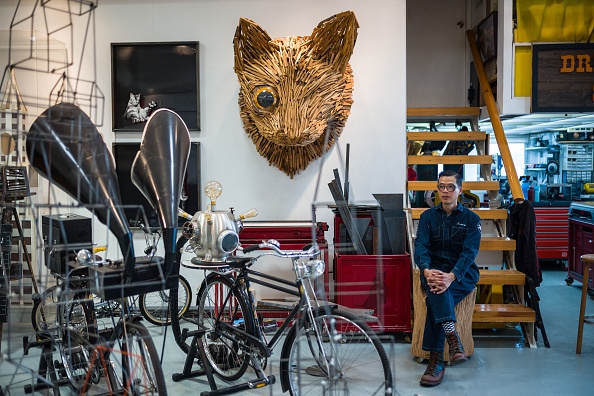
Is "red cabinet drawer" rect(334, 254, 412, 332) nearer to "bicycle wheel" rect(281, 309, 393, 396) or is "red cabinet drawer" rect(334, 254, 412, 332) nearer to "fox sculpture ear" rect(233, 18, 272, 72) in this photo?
"bicycle wheel" rect(281, 309, 393, 396)

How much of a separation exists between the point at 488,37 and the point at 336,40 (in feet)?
6.91

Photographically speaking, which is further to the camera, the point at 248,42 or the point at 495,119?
the point at 495,119

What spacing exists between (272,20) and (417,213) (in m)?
2.15

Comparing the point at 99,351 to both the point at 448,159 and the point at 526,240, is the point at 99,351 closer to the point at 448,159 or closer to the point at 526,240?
the point at 526,240

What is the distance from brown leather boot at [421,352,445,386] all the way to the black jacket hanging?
50.5 inches

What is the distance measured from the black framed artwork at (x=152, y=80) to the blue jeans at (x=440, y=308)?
2606mm

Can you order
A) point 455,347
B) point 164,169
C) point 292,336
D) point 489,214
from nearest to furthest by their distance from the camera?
point 164,169
point 292,336
point 455,347
point 489,214

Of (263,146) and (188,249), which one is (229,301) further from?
(263,146)

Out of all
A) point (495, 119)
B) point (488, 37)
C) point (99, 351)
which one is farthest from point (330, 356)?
point (488, 37)

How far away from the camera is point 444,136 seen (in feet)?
17.4

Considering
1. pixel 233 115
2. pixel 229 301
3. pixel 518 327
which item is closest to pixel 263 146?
pixel 233 115

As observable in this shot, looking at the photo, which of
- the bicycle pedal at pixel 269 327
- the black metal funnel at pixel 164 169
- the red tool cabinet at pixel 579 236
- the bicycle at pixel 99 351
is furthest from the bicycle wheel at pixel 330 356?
the red tool cabinet at pixel 579 236

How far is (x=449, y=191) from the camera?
3.67 m

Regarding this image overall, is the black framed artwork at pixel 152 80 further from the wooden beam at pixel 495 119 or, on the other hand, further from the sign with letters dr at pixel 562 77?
the sign with letters dr at pixel 562 77
